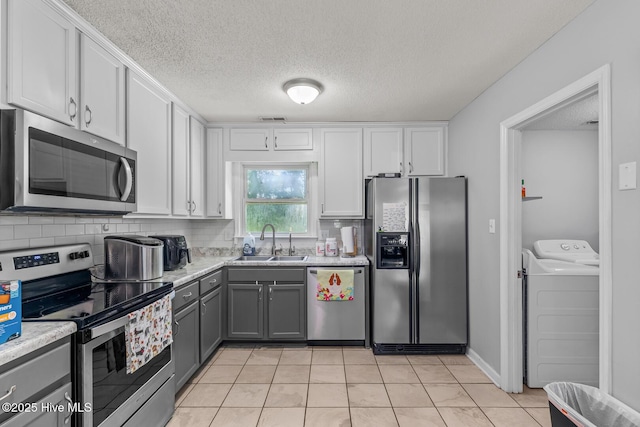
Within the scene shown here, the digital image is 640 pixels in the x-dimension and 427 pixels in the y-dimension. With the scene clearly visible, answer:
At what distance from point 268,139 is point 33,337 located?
112 inches

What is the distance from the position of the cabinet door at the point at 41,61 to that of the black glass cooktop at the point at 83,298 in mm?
923

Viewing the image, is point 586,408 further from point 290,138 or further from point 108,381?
point 290,138

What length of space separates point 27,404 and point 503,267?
277 centimetres

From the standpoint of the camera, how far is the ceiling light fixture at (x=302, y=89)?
251 cm

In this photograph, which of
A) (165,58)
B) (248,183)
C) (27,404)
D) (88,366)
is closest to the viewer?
(27,404)

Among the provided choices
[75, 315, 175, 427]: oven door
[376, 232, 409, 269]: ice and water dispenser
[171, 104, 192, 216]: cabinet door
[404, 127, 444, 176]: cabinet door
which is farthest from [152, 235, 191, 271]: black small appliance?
[404, 127, 444, 176]: cabinet door

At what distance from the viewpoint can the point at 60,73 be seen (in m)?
1.63

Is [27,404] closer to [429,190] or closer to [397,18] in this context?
[397,18]

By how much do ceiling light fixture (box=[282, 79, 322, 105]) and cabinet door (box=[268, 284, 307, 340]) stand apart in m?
1.80

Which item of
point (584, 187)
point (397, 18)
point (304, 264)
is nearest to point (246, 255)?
point (304, 264)

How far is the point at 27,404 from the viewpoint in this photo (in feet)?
3.57

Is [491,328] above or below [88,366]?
below

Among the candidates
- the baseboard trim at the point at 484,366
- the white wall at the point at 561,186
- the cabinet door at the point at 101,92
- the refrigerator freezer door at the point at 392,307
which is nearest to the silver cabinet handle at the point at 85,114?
the cabinet door at the point at 101,92

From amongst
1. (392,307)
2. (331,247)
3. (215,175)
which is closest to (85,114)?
(215,175)
